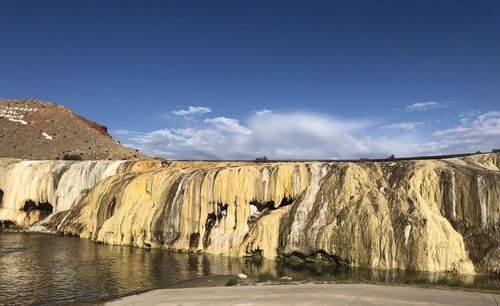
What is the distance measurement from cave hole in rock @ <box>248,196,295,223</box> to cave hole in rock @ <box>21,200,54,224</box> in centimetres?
2519

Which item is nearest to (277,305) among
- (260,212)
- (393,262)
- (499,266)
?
(393,262)

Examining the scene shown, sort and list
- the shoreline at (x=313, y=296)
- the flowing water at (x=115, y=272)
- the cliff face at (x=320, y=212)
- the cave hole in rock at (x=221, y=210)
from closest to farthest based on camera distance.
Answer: the shoreline at (x=313, y=296) → the flowing water at (x=115, y=272) → the cliff face at (x=320, y=212) → the cave hole in rock at (x=221, y=210)

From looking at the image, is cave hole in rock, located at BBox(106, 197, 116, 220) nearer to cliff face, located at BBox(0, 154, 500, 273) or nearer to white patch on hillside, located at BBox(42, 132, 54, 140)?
cliff face, located at BBox(0, 154, 500, 273)

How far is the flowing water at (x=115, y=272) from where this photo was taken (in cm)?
2142

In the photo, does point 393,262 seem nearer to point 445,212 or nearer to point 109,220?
point 445,212

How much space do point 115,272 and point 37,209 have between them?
97.3 ft

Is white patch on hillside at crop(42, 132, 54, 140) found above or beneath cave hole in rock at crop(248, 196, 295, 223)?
above

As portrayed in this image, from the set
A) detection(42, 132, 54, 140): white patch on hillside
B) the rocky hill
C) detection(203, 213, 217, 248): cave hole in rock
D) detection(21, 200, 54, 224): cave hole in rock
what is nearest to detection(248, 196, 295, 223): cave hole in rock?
detection(203, 213, 217, 248): cave hole in rock

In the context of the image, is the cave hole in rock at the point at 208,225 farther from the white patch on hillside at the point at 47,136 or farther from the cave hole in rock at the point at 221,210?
the white patch on hillside at the point at 47,136

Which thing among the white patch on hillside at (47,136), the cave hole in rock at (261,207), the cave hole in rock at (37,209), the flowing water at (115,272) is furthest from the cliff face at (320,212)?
the white patch on hillside at (47,136)

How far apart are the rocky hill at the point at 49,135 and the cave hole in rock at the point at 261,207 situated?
4998cm

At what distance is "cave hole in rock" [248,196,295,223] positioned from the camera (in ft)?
117

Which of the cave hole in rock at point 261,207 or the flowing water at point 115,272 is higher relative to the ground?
the cave hole in rock at point 261,207

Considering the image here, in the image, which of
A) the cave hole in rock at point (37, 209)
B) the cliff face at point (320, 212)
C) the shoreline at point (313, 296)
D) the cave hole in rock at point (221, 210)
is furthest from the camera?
the cave hole in rock at point (37, 209)
